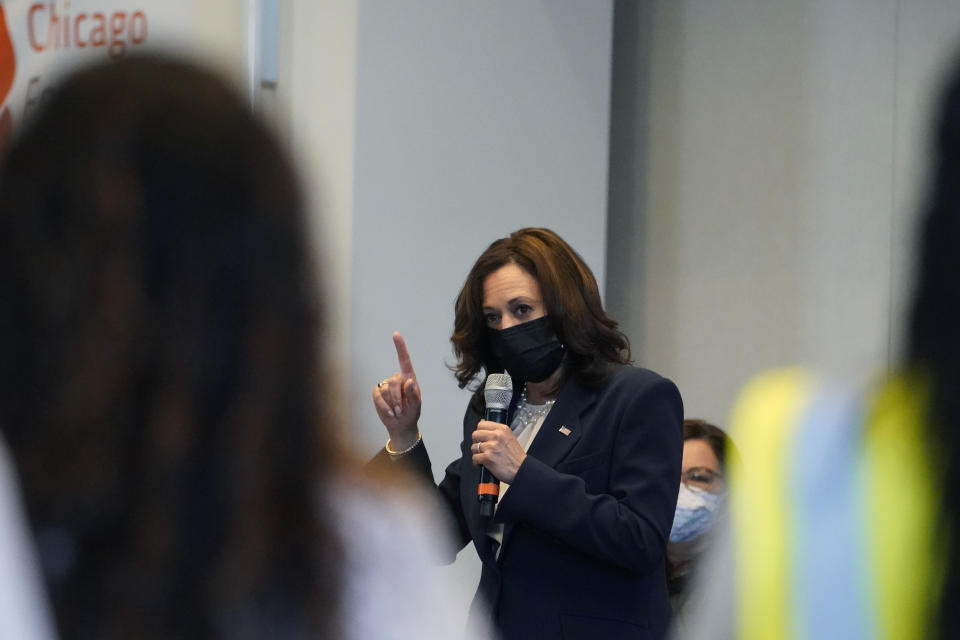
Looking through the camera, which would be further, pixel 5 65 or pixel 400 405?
pixel 5 65

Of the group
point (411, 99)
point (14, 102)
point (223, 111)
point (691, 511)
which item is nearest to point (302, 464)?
point (223, 111)

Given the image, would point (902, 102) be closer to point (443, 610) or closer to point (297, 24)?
point (297, 24)

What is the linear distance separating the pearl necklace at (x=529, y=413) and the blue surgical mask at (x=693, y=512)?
2.46 feet

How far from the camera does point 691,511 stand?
3590mm

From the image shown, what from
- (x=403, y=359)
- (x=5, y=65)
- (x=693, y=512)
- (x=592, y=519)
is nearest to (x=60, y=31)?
(x=5, y=65)

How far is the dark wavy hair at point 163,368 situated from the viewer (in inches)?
32.5

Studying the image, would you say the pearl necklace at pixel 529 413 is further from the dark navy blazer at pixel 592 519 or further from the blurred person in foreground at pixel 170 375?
the blurred person in foreground at pixel 170 375

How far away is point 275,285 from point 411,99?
11.3ft

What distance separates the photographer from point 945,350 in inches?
27.3

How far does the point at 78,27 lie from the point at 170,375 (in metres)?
3.69

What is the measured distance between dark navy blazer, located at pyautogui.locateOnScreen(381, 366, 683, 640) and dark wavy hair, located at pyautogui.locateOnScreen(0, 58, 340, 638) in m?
1.76

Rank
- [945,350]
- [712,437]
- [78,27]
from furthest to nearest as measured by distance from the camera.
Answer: [78,27], [712,437], [945,350]

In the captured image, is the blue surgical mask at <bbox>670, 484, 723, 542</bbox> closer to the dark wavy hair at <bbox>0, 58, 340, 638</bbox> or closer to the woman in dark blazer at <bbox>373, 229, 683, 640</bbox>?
the woman in dark blazer at <bbox>373, 229, 683, 640</bbox>

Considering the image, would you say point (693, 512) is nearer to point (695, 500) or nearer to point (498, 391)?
point (695, 500)
